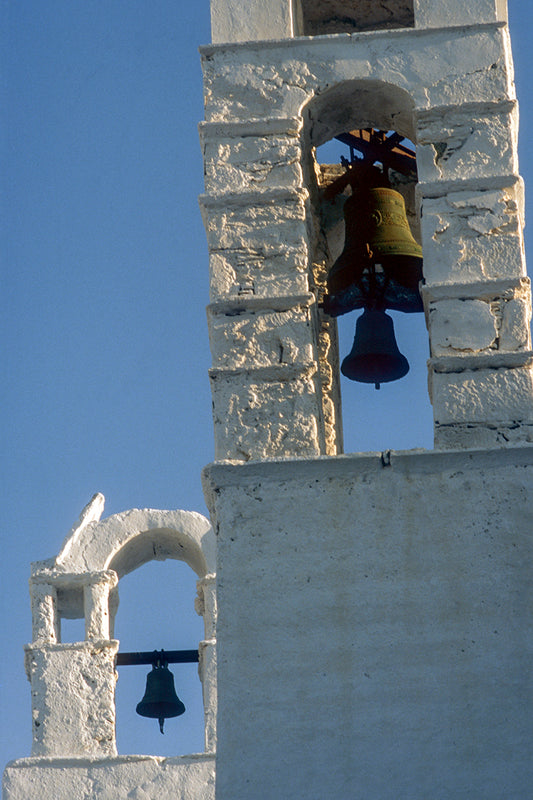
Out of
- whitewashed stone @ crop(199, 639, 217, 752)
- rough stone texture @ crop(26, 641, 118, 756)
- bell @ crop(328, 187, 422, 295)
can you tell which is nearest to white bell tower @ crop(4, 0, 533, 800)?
bell @ crop(328, 187, 422, 295)

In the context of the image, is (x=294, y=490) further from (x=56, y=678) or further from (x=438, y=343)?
(x=56, y=678)

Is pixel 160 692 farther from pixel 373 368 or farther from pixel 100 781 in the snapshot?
pixel 373 368

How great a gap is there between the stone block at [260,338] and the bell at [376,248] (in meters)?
0.72

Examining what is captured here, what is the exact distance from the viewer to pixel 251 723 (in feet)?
20.1

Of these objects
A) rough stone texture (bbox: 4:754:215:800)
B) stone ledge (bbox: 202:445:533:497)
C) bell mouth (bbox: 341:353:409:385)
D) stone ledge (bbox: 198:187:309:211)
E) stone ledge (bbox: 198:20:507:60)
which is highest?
stone ledge (bbox: 198:20:507:60)

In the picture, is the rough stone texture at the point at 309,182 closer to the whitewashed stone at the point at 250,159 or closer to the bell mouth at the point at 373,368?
the whitewashed stone at the point at 250,159

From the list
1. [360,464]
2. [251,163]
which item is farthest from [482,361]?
[251,163]

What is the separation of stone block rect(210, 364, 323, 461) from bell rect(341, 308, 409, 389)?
119 cm

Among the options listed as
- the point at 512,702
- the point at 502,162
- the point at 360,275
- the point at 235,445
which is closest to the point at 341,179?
the point at 360,275

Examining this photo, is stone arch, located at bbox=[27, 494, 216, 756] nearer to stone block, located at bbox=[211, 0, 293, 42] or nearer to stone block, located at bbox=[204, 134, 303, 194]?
stone block, located at bbox=[204, 134, 303, 194]

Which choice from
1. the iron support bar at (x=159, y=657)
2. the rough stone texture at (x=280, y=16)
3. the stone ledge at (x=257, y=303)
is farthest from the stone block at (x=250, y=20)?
the iron support bar at (x=159, y=657)

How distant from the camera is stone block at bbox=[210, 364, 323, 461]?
6648 mm

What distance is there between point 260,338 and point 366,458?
0.66 metres

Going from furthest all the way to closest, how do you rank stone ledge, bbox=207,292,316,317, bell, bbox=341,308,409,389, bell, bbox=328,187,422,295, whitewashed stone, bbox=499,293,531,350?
bell, bbox=341,308,409,389
bell, bbox=328,187,422,295
stone ledge, bbox=207,292,316,317
whitewashed stone, bbox=499,293,531,350
